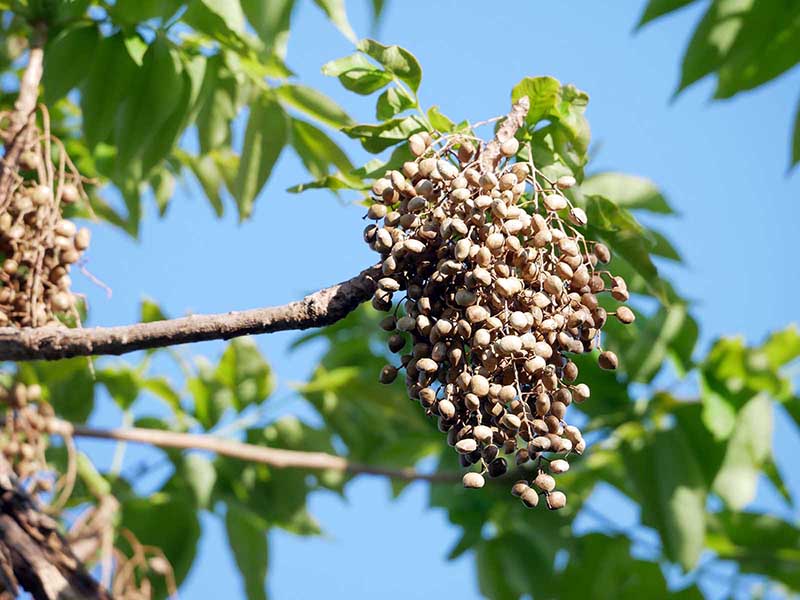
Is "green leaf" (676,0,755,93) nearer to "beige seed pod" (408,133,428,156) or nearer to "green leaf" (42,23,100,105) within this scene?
"beige seed pod" (408,133,428,156)

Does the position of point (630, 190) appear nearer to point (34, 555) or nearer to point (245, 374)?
point (245, 374)

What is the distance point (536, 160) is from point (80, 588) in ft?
4.17

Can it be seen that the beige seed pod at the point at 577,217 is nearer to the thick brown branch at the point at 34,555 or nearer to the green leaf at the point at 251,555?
the thick brown branch at the point at 34,555

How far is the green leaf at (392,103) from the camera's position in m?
2.18

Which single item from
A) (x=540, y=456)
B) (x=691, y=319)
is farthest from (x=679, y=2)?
(x=540, y=456)

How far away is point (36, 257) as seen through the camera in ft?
7.02

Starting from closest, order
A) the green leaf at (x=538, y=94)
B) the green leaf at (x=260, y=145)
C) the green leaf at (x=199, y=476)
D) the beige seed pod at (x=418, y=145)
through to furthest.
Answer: the beige seed pod at (x=418, y=145)
the green leaf at (x=538, y=94)
the green leaf at (x=260, y=145)
the green leaf at (x=199, y=476)

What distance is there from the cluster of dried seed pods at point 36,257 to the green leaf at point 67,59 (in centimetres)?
39

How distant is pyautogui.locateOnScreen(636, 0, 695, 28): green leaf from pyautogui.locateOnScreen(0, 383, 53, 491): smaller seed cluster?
2.09 meters

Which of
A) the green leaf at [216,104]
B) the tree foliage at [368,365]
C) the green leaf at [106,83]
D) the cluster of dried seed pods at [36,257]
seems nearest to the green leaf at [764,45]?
the tree foliage at [368,365]

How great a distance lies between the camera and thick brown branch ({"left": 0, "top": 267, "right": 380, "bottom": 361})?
1769 millimetres

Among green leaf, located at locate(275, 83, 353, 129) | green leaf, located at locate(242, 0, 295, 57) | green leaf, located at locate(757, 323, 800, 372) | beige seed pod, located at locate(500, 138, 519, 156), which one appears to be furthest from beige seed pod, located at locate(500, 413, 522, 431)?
green leaf, located at locate(757, 323, 800, 372)

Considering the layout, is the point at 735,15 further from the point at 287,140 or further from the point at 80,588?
the point at 80,588

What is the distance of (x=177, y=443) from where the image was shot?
3.27 metres
